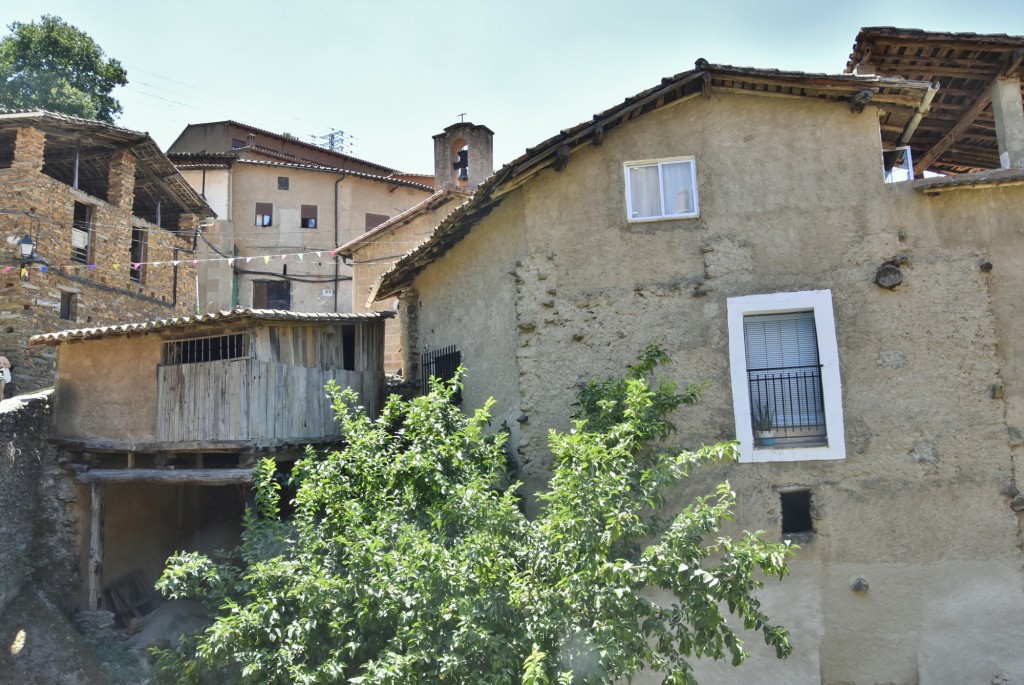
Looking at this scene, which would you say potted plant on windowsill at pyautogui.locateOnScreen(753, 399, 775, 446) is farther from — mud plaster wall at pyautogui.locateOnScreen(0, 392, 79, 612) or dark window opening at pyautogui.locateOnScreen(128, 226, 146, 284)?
dark window opening at pyautogui.locateOnScreen(128, 226, 146, 284)

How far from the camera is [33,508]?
13.8 metres

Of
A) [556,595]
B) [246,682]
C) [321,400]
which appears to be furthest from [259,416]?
[556,595]

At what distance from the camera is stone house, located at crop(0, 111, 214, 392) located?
1884 centimetres

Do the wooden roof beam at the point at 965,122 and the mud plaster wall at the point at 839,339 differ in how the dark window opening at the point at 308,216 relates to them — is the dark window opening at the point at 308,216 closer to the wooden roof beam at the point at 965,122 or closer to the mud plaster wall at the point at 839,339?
the mud plaster wall at the point at 839,339

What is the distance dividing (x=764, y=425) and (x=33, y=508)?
1173cm

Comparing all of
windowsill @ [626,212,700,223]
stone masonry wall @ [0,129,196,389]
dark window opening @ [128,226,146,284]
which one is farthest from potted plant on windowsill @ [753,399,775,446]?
dark window opening @ [128,226,146,284]

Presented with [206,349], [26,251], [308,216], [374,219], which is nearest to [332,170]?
[308,216]

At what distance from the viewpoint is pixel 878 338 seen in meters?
9.81

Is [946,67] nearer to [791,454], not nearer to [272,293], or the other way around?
[791,454]

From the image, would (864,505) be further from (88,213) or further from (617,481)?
(88,213)

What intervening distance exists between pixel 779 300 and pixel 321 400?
7.42 m

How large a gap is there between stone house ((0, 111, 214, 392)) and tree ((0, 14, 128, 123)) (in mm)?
7796

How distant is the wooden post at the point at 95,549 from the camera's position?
14.0 meters

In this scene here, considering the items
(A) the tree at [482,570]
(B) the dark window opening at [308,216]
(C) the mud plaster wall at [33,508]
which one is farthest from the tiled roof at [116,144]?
(A) the tree at [482,570]
